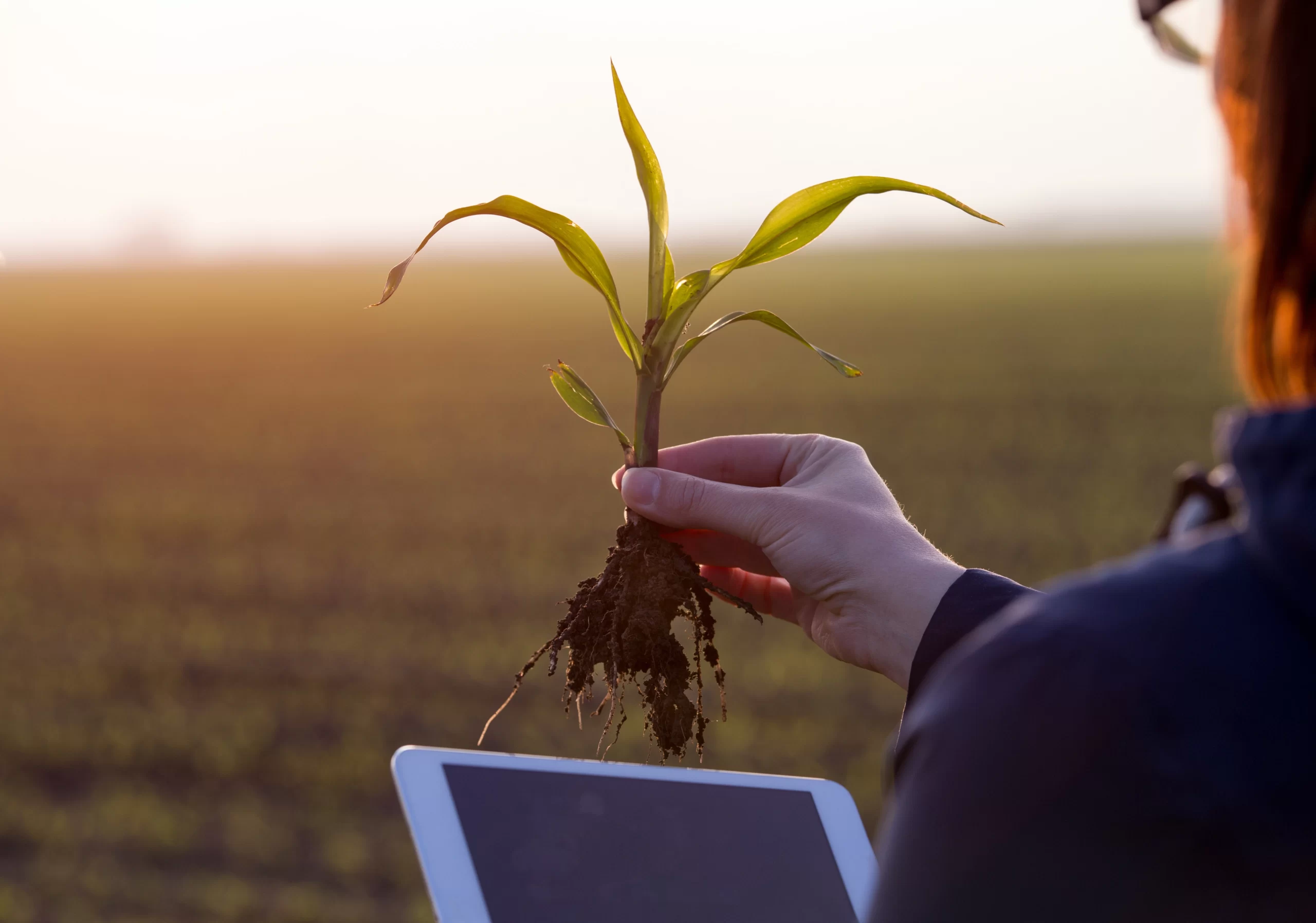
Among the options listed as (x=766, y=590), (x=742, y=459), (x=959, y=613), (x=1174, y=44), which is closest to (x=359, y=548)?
(x=766, y=590)

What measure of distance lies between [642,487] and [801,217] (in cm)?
48

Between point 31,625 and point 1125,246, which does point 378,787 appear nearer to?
point 31,625

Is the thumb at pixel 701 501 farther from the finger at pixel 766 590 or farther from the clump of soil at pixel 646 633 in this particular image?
the finger at pixel 766 590

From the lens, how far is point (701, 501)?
1.56 meters

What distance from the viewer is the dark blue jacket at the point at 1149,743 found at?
558 mm

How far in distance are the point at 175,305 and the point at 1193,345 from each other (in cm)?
3545

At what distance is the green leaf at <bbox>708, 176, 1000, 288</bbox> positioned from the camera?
1531 millimetres

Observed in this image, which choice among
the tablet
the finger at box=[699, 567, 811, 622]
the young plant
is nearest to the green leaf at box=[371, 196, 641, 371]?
the young plant

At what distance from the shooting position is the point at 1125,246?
282ft

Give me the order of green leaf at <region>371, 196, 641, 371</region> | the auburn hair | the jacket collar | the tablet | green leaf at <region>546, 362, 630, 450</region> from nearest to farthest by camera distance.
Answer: the jacket collar → the auburn hair → the tablet → green leaf at <region>371, 196, 641, 371</region> → green leaf at <region>546, 362, 630, 450</region>

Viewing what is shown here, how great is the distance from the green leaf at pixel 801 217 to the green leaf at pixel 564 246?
0.16m

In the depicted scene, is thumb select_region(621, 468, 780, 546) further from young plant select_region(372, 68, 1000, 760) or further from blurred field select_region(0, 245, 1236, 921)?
blurred field select_region(0, 245, 1236, 921)

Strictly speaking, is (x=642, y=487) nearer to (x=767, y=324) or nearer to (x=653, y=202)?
(x=767, y=324)

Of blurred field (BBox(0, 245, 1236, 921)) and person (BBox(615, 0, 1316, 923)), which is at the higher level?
person (BBox(615, 0, 1316, 923))
